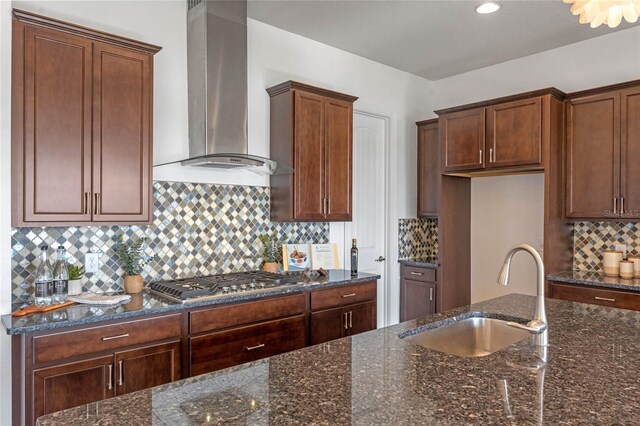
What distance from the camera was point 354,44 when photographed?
13.3 feet

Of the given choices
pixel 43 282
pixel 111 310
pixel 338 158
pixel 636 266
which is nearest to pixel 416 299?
pixel 338 158

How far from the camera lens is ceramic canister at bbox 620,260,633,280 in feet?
11.2

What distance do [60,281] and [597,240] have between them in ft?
13.4

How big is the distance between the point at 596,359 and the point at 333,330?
6.68ft

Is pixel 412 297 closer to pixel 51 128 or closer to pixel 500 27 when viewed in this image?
pixel 500 27

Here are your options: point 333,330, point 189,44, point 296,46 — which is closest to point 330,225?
point 333,330

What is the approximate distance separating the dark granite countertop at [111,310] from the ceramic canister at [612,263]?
2.51 meters

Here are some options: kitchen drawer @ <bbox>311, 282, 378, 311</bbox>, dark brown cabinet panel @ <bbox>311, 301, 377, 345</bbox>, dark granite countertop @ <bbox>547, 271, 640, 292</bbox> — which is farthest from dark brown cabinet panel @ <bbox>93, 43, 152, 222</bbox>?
dark granite countertop @ <bbox>547, 271, 640, 292</bbox>

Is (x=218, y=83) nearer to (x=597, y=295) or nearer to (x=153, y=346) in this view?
(x=153, y=346)

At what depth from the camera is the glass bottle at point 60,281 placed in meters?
2.37

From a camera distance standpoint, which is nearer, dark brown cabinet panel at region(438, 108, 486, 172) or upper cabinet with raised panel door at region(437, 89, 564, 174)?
upper cabinet with raised panel door at region(437, 89, 564, 174)

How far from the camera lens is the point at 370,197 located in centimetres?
451

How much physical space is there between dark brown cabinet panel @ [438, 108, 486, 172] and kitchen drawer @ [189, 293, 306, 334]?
2.13 m

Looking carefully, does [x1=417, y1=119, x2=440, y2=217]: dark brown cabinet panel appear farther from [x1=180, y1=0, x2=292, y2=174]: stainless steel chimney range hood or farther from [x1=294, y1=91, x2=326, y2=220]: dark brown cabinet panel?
[x1=180, y1=0, x2=292, y2=174]: stainless steel chimney range hood
